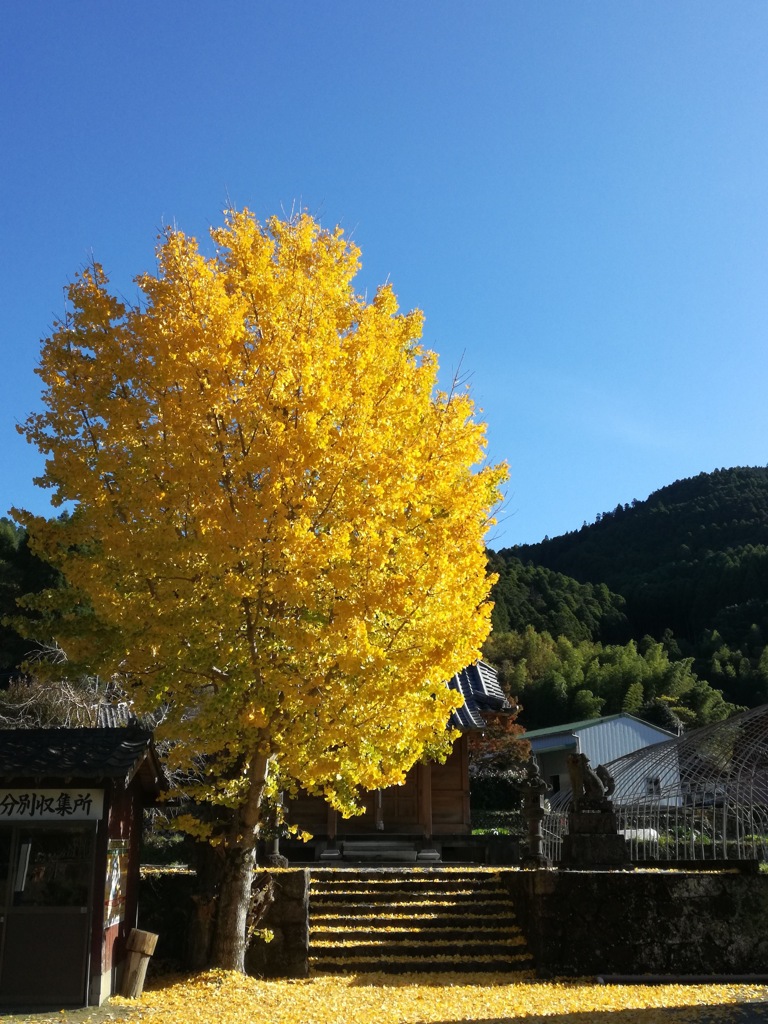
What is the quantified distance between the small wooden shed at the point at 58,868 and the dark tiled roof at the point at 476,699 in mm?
10074

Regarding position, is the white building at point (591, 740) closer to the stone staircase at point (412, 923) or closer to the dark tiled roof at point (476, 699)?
the dark tiled roof at point (476, 699)

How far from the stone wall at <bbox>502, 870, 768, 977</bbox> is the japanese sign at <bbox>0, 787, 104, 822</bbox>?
612cm

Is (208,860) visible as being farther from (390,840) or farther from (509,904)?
(390,840)

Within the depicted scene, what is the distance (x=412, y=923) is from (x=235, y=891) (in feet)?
11.5

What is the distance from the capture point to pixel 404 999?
30.1 feet

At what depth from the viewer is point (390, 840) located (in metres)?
18.1

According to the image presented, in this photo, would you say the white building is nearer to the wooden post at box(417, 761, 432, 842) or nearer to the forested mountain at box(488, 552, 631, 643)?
the wooden post at box(417, 761, 432, 842)

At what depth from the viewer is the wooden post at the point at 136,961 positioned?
915cm

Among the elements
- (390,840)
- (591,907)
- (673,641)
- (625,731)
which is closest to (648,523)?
(673,641)

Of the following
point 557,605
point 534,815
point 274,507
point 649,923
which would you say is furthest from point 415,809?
point 557,605

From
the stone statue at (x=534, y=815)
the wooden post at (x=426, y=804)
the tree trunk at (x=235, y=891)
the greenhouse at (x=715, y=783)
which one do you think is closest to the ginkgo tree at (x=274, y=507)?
the tree trunk at (x=235, y=891)

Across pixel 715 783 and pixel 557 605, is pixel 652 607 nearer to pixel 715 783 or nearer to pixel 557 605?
pixel 557 605

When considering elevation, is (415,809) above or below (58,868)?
above

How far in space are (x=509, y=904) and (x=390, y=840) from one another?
611 cm
